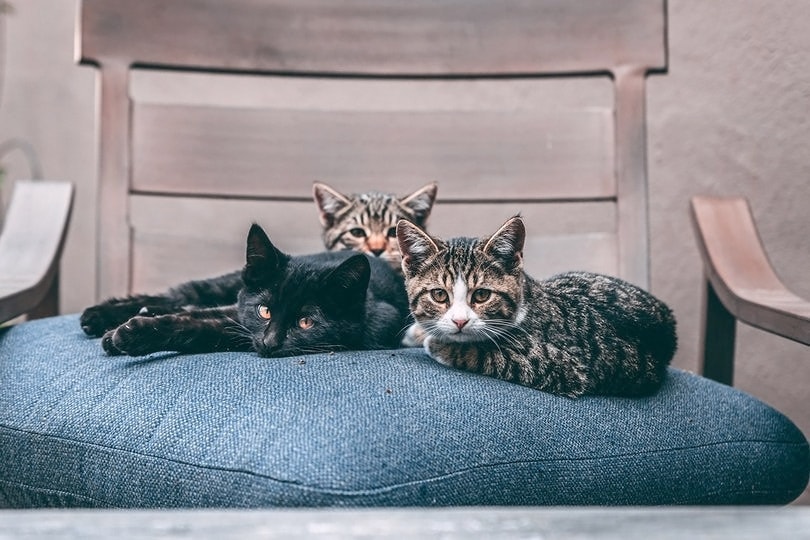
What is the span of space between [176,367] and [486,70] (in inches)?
42.9

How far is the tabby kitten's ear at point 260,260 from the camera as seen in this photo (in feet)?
3.68

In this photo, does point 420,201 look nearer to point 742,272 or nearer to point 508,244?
point 508,244

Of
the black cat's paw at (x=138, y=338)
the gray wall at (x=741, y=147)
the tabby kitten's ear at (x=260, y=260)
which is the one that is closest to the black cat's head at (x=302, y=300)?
the tabby kitten's ear at (x=260, y=260)

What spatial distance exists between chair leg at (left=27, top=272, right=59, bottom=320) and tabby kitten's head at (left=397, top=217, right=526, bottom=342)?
Result: 0.73 m

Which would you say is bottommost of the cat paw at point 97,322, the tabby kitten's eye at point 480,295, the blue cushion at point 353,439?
the blue cushion at point 353,439

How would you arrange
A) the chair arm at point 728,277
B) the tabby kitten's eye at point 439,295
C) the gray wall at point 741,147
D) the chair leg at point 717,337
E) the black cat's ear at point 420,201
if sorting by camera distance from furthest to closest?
the gray wall at point 741,147
the black cat's ear at point 420,201
the chair leg at point 717,337
the chair arm at point 728,277
the tabby kitten's eye at point 439,295

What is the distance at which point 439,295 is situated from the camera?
1107 millimetres

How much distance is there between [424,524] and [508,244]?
66 centimetres

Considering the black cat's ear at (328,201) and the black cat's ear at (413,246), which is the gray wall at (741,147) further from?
the black cat's ear at (413,246)

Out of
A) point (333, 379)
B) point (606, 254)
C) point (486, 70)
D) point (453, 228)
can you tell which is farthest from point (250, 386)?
point (453, 228)

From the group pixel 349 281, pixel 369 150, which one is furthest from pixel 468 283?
pixel 369 150

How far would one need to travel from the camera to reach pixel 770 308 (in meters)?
1.11

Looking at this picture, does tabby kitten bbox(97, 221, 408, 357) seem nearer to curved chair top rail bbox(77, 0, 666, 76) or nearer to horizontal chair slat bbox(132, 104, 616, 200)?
horizontal chair slat bbox(132, 104, 616, 200)

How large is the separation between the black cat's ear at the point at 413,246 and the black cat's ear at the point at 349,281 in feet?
0.20
